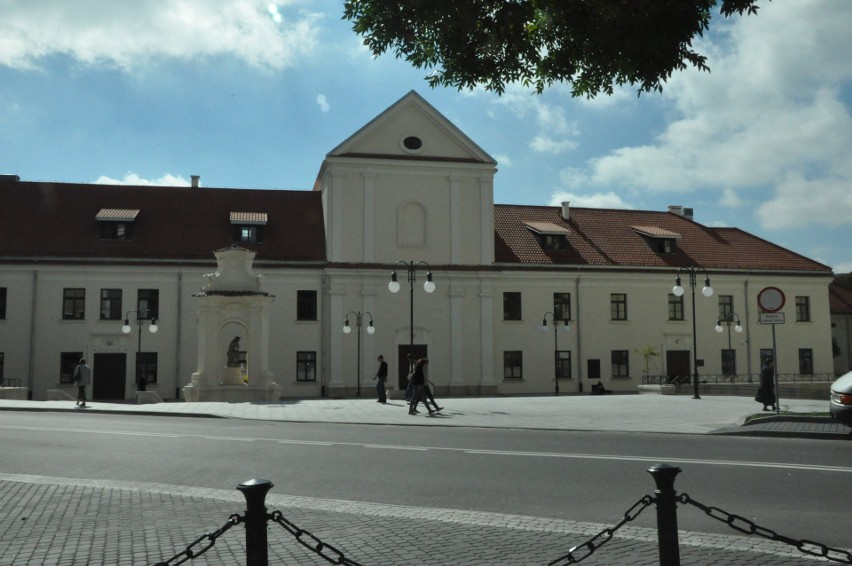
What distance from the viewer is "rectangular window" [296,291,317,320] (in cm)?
4431

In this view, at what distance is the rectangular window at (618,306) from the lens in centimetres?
4862

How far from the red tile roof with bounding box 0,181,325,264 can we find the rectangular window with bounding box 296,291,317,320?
182cm

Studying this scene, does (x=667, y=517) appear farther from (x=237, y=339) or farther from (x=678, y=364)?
(x=678, y=364)

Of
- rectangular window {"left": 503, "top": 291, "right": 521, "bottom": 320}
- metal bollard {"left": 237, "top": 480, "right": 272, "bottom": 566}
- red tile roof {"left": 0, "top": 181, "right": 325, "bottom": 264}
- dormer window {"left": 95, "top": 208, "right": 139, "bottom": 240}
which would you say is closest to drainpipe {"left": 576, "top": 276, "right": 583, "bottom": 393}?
rectangular window {"left": 503, "top": 291, "right": 521, "bottom": 320}

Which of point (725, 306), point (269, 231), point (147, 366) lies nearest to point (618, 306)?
point (725, 306)

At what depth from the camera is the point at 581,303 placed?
158ft

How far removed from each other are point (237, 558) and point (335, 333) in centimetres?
3702

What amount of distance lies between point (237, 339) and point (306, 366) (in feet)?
31.0

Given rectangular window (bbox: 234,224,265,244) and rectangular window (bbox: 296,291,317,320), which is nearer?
rectangular window (bbox: 296,291,317,320)

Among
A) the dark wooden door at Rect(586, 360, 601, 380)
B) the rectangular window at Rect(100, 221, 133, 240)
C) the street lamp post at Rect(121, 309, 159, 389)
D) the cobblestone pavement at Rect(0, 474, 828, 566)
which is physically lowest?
the cobblestone pavement at Rect(0, 474, 828, 566)

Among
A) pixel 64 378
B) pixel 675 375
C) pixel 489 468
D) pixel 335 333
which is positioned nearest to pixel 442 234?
pixel 335 333

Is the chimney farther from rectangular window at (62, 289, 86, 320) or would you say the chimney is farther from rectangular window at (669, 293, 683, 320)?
rectangular window at (62, 289, 86, 320)

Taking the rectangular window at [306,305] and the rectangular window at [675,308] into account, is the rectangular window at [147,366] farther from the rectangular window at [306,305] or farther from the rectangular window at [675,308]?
the rectangular window at [675,308]

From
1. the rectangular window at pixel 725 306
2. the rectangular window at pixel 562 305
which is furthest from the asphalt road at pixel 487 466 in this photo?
the rectangular window at pixel 725 306
